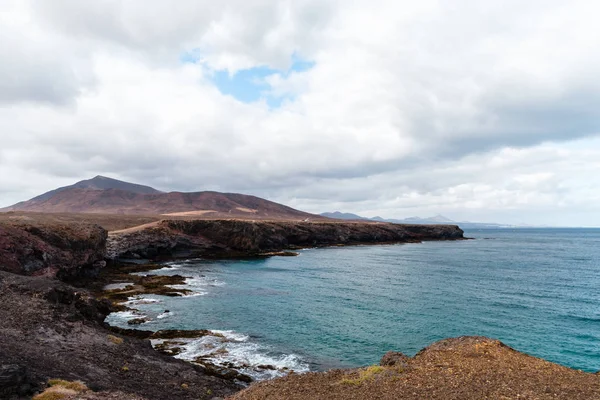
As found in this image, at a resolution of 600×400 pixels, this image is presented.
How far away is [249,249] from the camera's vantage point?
4341 inches

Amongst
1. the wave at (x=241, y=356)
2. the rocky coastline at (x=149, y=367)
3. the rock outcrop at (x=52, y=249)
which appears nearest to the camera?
the rocky coastline at (x=149, y=367)

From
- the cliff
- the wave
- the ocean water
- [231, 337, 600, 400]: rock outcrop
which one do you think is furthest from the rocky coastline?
the cliff

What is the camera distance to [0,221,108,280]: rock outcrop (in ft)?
149

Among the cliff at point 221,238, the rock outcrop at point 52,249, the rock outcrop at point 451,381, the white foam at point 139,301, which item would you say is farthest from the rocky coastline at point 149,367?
the cliff at point 221,238

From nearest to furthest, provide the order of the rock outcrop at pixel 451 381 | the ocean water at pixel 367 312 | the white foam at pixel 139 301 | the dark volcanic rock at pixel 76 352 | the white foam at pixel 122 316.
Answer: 1. the rock outcrop at pixel 451 381
2. the dark volcanic rock at pixel 76 352
3. the ocean water at pixel 367 312
4. the white foam at pixel 122 316
5. the white foam at pixel 139 301

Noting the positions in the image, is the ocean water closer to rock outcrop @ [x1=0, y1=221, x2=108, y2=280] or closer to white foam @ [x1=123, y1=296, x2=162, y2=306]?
white foam @ [x1=123, y1=296, x2=162, y2=306]

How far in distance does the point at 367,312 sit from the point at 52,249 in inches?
1781

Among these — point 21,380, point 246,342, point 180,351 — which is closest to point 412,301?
point 246,342

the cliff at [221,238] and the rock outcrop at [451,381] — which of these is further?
the cliff at [221,238]

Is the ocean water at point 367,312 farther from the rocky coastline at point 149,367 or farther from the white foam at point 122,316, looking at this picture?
the rocky coastline at point 149,367

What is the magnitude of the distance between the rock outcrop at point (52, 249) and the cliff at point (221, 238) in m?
19.2

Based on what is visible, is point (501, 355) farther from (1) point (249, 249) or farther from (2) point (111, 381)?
(1) point (249, 249)

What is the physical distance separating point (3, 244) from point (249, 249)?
69.2m

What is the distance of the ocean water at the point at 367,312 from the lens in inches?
1259
